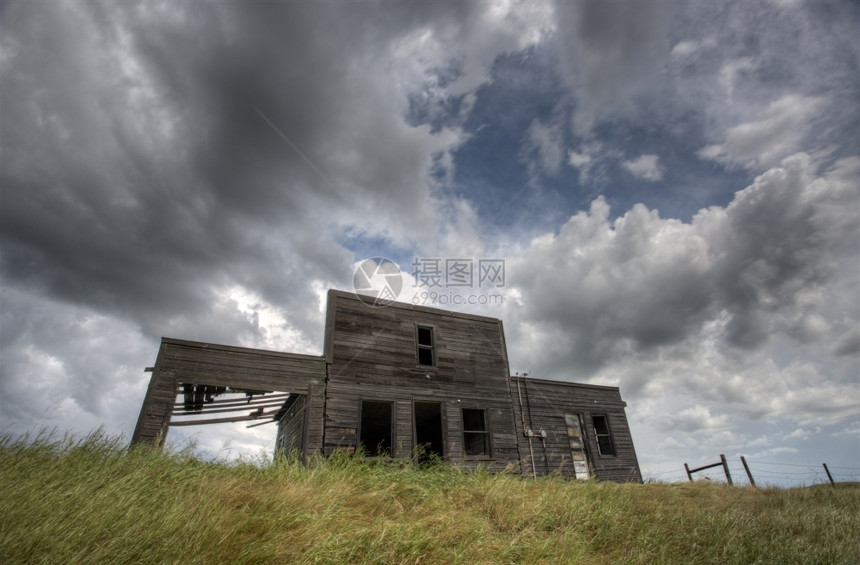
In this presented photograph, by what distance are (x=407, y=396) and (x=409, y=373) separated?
856 millimetres

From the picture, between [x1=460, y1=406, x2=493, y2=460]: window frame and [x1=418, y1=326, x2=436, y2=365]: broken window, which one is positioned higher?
[x1=418, y1=326, x2=436, y2=365]: broken window

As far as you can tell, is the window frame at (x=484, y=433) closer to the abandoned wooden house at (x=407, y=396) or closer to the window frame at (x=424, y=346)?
the abandoned wooden house at (x=407, y=396)

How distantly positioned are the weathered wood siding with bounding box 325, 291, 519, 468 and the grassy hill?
483 cm

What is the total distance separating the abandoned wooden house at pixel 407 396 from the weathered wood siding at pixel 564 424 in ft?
0.15

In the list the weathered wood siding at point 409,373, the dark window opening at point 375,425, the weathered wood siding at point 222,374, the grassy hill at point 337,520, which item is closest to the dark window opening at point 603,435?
the weathered wood siding at point 409,373

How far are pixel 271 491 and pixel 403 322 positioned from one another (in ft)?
33.1

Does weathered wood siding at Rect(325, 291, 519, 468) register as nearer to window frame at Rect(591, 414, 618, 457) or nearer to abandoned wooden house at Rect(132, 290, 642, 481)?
abandoned wooden house at Rect(132, 290, 642, 481)

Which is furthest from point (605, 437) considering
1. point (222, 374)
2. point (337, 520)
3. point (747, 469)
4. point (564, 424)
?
point (337, 520)

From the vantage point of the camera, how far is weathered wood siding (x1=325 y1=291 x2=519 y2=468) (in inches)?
543

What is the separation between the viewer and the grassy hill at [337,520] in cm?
416

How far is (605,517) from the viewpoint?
25.3 feet

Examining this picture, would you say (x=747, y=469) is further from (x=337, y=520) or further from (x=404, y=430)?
(x=337, y=520)

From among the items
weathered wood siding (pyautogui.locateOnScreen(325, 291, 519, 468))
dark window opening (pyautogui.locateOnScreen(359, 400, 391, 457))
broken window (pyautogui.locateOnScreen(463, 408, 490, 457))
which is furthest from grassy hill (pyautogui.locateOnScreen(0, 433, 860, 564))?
dark window opening (pyautogui.locateOnScreen(359, 400, 391, 457))

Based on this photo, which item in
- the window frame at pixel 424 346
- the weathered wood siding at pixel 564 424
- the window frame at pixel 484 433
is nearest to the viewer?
the window frame at pixel 484 433
